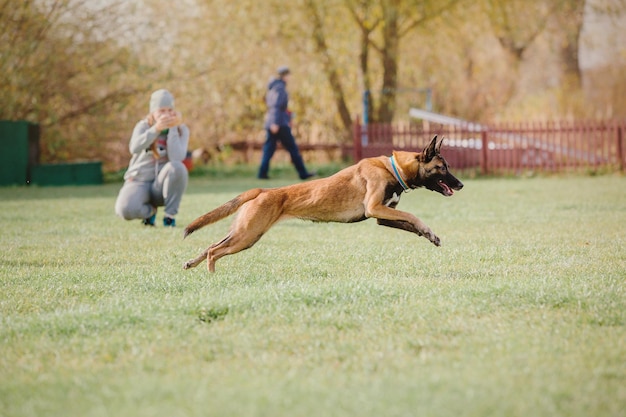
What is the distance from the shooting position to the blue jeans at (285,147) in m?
19.8

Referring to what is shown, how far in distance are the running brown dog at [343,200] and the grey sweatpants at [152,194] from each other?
3.80 m

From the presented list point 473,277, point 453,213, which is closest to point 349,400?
point 473,277

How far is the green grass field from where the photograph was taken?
353 centimetres

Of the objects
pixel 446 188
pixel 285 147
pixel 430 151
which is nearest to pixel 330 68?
pixel 285 147

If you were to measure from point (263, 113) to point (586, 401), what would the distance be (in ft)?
85.6

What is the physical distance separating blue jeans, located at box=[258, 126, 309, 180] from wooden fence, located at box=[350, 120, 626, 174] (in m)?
4.04

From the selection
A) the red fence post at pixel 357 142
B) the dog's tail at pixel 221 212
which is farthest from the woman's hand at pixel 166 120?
the red fence post at pixel 357 142

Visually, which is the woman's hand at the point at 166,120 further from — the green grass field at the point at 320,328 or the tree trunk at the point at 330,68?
the tree trunk at the point at 330,68

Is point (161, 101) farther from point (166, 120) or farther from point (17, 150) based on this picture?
point (17, 150)

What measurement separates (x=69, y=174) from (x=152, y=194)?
10.7m

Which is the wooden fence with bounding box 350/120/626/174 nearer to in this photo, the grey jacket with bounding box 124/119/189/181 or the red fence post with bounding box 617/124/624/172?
the red fence post with bounding box 617/124/624/172

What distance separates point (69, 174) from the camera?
20.8 m

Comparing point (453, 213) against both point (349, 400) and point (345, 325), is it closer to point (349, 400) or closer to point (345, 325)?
point (345, 325)

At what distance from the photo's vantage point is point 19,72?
2042cm
